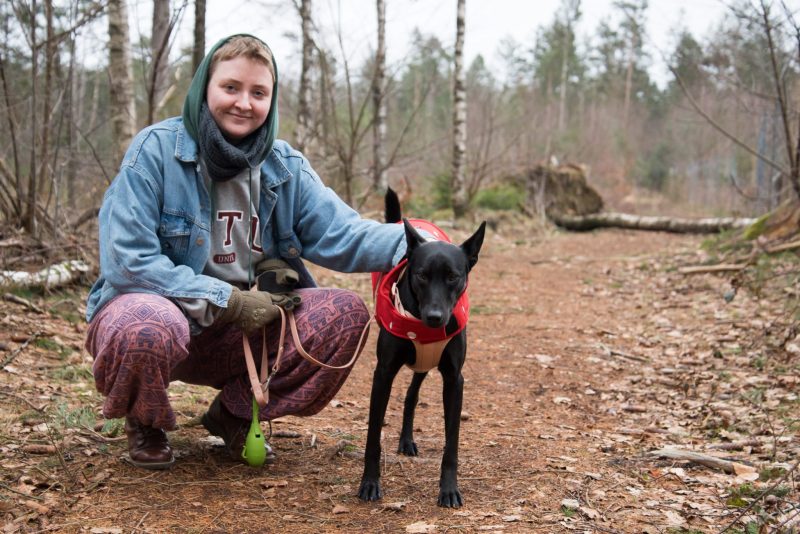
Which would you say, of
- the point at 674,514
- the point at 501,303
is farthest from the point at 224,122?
the point at 501,303

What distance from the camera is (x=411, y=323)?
8.38 feet

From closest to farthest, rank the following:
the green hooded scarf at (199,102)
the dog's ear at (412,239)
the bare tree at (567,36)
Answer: the dog's ear at (412,239), the green hooded scarf at (199,102), the bare tree at (567,36)

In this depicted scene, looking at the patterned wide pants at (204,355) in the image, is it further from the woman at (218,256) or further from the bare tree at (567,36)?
the bare tree at (567,36)

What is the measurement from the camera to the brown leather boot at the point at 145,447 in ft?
8.88

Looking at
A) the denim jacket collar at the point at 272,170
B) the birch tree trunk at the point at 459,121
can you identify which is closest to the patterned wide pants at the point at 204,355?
the denim jacket collar at the point at 272,170

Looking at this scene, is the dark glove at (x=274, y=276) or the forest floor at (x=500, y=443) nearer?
the forest floor at (x=500, y=443)

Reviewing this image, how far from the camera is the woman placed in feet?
8.18

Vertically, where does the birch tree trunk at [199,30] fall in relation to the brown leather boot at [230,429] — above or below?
above

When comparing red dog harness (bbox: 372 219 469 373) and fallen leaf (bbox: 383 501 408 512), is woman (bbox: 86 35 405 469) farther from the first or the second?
fallen leaf (bbox: 383 501 408 512)

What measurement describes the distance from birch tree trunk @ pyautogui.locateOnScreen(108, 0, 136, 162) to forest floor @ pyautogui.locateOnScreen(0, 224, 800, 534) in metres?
1.61

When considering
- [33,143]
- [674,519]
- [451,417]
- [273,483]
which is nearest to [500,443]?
[451,417]

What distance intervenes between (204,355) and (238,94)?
1063 mm

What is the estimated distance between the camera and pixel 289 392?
288 centimetres

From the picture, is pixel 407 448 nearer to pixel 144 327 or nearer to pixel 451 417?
pixel 451 417
